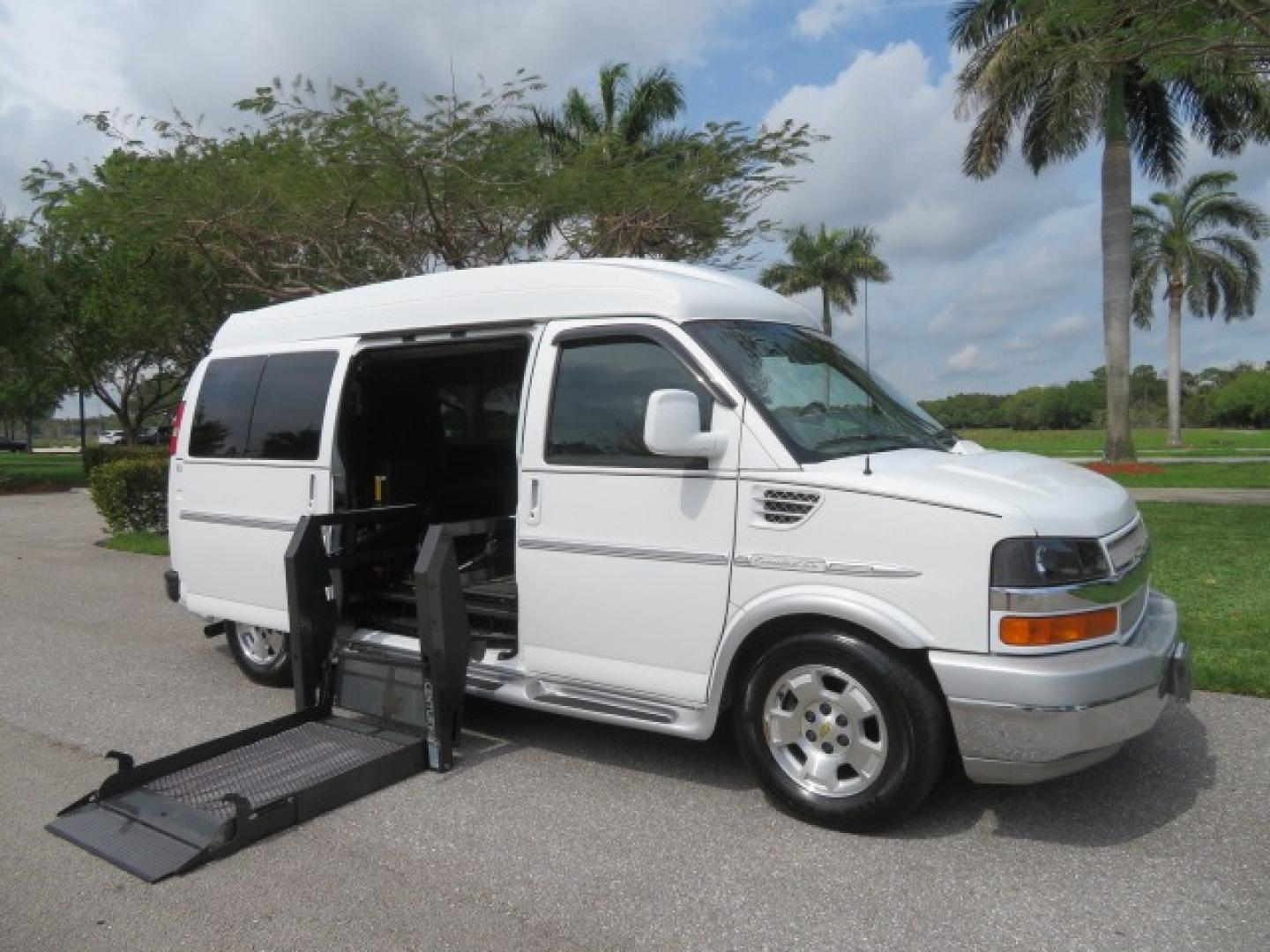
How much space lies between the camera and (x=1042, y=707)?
3.57 meters

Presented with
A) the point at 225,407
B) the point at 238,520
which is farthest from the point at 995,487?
the point at 225,407

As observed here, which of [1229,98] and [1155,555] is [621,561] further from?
[1229,98]

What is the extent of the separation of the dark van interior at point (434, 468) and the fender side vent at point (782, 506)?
165 centimetres

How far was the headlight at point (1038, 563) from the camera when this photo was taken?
3.60 meters

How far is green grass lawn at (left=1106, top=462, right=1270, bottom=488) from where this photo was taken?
18.9 m

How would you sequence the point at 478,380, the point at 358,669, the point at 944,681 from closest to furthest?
the point at 944,681 → the point at 358,669 → the point at 478,380

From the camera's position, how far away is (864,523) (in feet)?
12.6

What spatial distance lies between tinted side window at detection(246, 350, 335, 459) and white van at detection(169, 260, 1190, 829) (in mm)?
17

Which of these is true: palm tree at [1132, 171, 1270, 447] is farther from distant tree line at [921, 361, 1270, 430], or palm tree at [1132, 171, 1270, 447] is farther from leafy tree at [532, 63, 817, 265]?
leafy tree at [532, 63, 817, 265]

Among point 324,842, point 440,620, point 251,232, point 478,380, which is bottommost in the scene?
Answer: point 324,842

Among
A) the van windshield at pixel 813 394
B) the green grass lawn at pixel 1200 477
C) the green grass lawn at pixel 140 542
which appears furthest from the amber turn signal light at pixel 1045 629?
the green grass lawn at pixel 1200 477

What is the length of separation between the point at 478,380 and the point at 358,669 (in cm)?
216

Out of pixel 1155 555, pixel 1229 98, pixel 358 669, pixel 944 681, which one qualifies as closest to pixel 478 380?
pixel 358 669

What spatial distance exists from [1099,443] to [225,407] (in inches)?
2134
